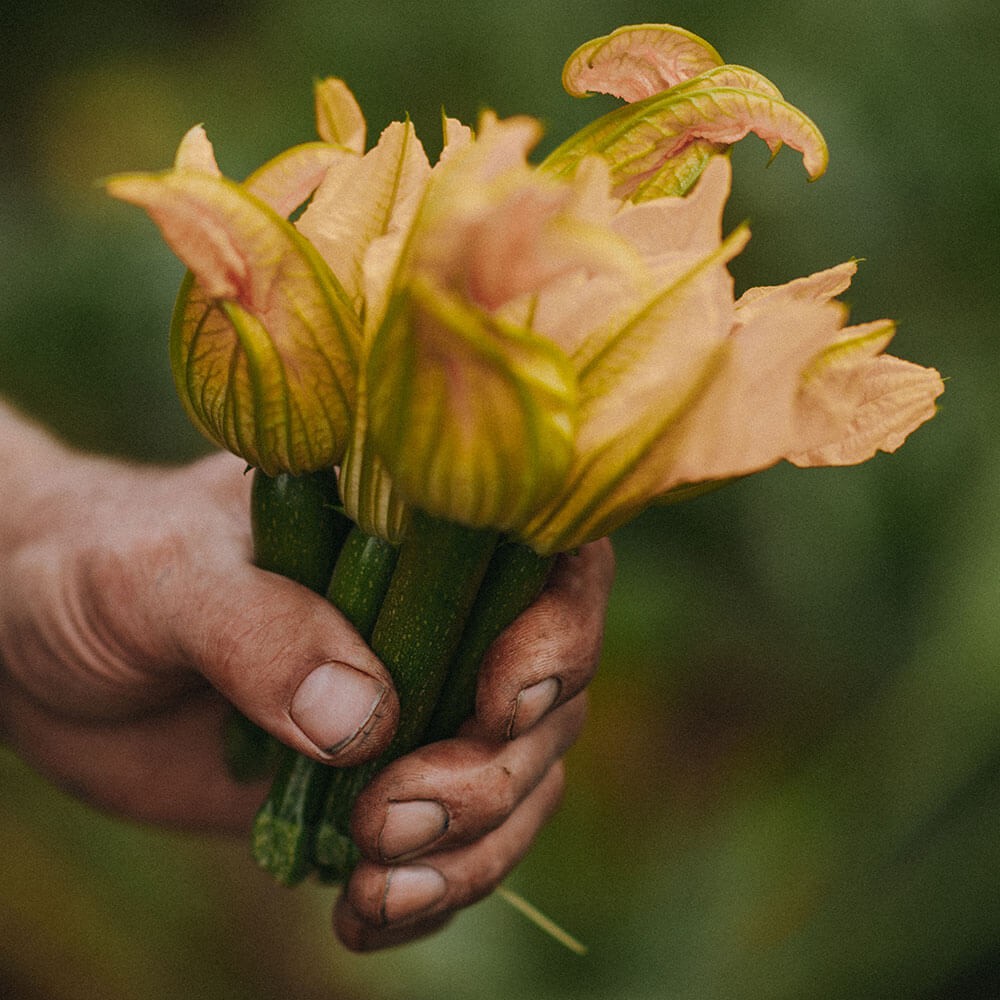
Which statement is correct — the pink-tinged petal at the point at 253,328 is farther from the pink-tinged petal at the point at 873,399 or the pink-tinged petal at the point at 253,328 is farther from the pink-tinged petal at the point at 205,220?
the pink-tinged petal at the point at 873,399

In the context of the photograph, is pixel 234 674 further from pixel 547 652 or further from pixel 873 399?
pixel 873 399

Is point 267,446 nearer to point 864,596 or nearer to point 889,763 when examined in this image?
point 889,763

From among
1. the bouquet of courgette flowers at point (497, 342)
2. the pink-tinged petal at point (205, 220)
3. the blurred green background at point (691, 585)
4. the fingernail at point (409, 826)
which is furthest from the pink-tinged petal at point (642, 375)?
the blurred green background at point (691, 585)

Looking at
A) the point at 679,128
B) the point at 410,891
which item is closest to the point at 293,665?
the point at 410,891

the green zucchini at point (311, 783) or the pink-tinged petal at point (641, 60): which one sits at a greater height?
the pink-tinged petal at point (641, 60)

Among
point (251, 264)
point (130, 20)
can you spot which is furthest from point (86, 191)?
point (251, 264)

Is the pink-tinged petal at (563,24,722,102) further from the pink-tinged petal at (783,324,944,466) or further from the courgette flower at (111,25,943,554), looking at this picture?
the pink-tinged petal at (783,324,944,466)

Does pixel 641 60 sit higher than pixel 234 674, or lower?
higher

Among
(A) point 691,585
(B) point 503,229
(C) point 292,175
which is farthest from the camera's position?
(A) point 691,585
